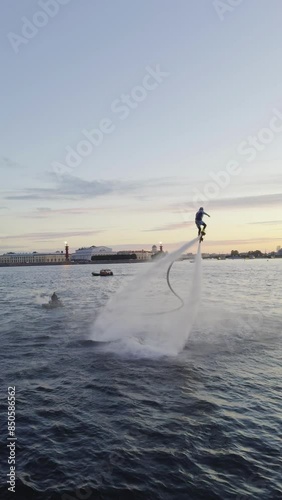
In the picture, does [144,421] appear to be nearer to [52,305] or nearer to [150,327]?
[150,327]

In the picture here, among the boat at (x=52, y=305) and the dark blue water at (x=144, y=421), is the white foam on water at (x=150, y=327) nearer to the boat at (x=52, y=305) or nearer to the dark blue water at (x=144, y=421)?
the dark blue water at (x=144, y=421)

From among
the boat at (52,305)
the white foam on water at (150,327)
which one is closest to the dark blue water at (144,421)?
the white foam on water at (150,327)

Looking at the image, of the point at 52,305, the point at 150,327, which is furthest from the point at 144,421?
the point at 52,305

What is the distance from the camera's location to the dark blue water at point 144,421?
11469 millimetres

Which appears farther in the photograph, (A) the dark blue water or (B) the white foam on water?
(B) the white foam on water

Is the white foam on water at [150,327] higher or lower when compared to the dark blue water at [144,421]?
higher

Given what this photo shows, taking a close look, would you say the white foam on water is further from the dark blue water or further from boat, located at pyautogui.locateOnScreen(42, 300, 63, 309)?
boat, located at pyautogui.locateOnScreen(42, 300, 63, 309)

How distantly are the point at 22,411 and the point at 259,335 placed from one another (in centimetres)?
2148

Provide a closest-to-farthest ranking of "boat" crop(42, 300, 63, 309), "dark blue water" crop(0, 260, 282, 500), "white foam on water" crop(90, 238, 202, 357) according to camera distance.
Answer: "dark blue water" crop(0, 260, 282, 500) < "white foam on water" crop(90, 238, 202, 357) < "boat" crop(42, 300, 63, 309)

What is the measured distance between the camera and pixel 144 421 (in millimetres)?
15445

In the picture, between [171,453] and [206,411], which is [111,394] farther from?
[171,453]

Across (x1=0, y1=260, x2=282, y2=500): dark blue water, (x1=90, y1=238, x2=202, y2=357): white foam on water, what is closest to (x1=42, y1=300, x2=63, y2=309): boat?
(x1=90, y1=238, x2=202, y2=357): white foam on water

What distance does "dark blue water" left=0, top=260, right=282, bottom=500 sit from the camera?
11.5 meters

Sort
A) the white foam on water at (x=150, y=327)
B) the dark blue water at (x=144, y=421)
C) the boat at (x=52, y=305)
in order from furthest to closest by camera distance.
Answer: the boat at (x=52, y=305) → the white foam on water at (x=150, y=327) → the dark blue water at (x=144, y=421)
